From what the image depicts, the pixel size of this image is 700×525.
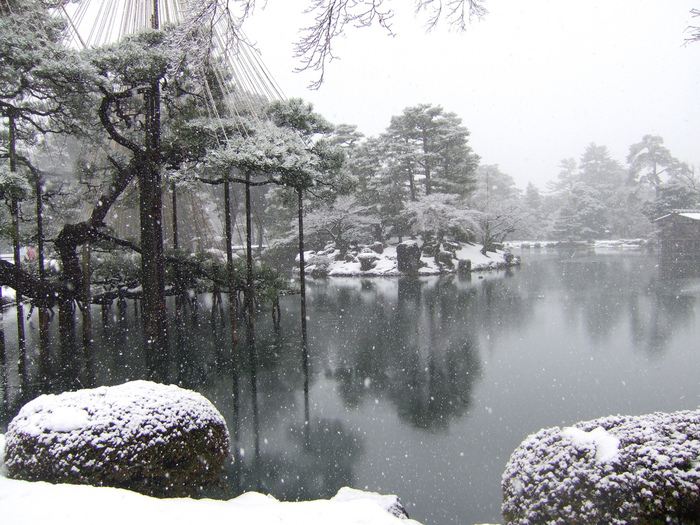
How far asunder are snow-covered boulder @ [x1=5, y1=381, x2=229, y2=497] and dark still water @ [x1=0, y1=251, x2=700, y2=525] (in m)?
1.61

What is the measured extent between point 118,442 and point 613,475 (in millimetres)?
2855

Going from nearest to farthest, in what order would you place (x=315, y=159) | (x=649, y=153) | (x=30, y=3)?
(x=30, y=3)
(x=315, y=159)
(x=649, y=153)

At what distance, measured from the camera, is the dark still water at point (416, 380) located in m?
4.62

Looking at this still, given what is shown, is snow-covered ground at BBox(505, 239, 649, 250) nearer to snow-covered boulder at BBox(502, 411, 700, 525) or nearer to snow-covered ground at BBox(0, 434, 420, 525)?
snow-covered boulder at BBox(502, 411, 700, 525)

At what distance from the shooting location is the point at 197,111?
879cm

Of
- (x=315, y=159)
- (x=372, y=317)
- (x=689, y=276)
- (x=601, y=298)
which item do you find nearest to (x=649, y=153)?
(x=689, y=276)

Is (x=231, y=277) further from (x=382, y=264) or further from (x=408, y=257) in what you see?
(x=382, y=264)

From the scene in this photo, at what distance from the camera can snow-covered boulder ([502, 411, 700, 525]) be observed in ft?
6.08

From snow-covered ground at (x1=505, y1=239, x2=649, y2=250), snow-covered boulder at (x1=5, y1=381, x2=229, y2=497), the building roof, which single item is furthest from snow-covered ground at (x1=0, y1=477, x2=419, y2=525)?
snow-covered ground at (x1=505, y1=239, x2=649, y2=250)

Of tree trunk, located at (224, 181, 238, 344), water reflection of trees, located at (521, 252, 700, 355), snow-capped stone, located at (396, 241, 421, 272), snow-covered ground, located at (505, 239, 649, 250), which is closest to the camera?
tree trunk, located at (224, 181, 238, 344)

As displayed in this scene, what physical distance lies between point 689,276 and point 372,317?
52.2 feet

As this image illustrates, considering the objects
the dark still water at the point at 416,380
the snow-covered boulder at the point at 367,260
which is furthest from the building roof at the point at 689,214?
the snow-covered boulder at the point at 367,260

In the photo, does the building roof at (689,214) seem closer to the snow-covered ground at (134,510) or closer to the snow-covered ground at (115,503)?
the snow-covered ground at (115,503)

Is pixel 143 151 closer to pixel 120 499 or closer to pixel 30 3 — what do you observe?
pixel 30 3
